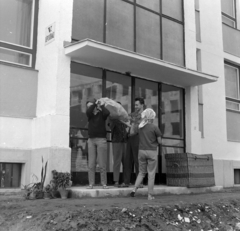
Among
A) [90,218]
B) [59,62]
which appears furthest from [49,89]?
[90,218]

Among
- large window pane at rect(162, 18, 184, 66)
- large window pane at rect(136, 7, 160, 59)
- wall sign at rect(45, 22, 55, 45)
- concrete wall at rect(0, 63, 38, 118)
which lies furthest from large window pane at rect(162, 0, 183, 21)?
concrete wall at rect(0, 63, 38, 118)

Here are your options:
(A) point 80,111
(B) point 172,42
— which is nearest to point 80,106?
(A) point 80,111

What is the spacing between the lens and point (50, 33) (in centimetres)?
852

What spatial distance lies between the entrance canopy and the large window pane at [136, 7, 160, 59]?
72cm

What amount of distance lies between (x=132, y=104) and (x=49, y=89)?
2532 mm

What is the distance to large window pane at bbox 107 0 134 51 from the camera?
9508mm

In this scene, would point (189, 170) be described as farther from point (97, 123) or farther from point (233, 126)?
point (233, 126)

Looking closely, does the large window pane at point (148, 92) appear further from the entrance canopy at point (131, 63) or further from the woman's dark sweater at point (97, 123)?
the woman's dark sweater at point (97, 123)

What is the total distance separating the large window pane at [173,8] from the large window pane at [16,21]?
400 centimetres

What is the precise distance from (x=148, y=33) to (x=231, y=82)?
5.21 m

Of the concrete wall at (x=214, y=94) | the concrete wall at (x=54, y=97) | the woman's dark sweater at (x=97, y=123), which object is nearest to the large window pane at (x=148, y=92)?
the concrete wall at (x=214, y=94)

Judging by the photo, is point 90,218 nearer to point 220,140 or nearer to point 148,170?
point 148,170

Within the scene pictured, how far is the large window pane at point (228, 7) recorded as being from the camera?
1445cm

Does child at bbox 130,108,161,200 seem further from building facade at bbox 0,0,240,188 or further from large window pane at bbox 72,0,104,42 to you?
large window pane at bbox 72,0,104,42
